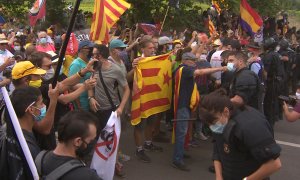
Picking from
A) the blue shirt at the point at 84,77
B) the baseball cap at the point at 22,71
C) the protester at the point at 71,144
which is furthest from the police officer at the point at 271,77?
the protester at the point at 71,144

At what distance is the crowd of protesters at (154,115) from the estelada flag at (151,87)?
5.9 inches

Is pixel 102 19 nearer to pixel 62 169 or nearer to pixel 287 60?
pixel 62 169

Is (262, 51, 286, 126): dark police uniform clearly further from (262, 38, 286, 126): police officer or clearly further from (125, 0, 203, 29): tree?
(125, 0, 203, 29): tree

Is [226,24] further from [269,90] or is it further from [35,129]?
[35,129]

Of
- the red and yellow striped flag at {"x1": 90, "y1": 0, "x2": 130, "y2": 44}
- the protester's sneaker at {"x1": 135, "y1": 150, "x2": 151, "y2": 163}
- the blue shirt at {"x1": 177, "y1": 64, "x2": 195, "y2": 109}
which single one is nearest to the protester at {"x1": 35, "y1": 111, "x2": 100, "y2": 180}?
the red and yellow striped flag at {"x1": 90, "y1": 0, "x2": 130, "y2": 44}

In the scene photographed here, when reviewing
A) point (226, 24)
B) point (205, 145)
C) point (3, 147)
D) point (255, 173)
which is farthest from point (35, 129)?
point (226, 24)

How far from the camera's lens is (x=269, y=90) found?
331 inches

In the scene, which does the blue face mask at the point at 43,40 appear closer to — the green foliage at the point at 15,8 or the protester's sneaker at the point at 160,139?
the protester's sneaker at the point at 160,139

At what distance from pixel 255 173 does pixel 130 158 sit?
148 inches

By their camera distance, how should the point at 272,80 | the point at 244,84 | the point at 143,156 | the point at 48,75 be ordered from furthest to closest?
the point at 272,80 < the point at 143,156 < the point at 244,84 < the point at 48,75

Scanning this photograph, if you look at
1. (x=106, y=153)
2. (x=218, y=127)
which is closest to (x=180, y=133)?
(x=106, y=153)

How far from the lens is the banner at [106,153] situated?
4324mm

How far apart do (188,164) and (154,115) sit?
37.0 inches

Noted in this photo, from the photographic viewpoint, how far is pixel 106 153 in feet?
14.4
